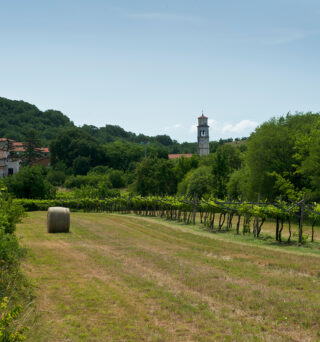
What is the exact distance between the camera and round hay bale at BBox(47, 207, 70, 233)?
24.7 meters

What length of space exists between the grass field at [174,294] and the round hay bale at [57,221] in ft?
22.7

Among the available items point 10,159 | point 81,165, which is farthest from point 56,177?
point 10,159

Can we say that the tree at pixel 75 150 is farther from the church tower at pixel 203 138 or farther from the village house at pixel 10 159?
the church tower at pixel 203 138

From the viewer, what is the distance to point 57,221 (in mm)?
24766

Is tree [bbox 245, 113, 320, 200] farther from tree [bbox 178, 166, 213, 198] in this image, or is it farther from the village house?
the village house

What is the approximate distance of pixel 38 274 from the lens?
40.2 feet

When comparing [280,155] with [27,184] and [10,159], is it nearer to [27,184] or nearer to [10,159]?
[27,184]

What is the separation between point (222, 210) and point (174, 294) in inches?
677

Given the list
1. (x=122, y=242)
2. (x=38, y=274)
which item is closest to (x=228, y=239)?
(x=122, y=242)

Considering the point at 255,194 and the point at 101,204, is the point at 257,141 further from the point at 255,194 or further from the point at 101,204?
the point at 101,204

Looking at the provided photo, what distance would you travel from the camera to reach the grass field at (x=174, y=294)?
7.68 m

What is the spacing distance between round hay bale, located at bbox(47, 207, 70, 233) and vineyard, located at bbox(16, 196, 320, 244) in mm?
9568

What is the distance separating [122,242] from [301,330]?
1341 cm

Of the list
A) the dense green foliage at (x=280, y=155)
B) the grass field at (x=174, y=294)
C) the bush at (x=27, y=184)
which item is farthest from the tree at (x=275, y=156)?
the bush at (x=27, y=184)
